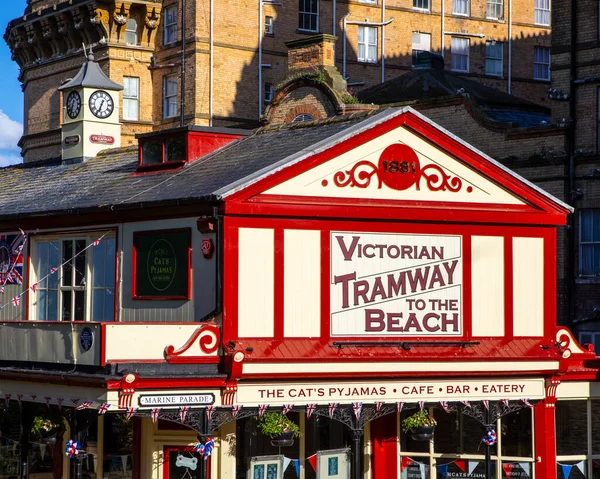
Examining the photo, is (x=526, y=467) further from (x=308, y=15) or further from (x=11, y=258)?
(x=308, y=15)

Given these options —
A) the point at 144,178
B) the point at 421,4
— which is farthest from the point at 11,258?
the point at 421,4

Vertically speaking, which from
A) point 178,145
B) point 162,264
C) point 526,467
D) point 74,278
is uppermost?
point 178,145

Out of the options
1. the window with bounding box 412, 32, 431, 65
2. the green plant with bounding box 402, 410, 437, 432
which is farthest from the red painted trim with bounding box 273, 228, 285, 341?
the window with bounding box 412, 32, 431, 65

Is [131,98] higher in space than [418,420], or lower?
higher

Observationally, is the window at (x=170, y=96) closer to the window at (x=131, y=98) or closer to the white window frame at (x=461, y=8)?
the window at (x=131, y=98)

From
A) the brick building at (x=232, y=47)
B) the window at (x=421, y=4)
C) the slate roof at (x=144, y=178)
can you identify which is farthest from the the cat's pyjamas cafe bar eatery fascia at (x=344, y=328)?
the window at (x=421, y=4)

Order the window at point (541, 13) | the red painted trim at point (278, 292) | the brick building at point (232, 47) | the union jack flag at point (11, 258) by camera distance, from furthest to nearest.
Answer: the window at point (541, 13)
the brick building at point (232, 47)
the union jack flag at point (11, 258)
the red painted trim at point (278, 292)

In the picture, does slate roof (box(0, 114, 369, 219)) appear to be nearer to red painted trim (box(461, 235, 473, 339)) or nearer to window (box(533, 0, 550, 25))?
red painted trim (box(461, 235, 473, 339))

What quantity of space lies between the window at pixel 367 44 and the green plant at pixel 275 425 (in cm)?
4070

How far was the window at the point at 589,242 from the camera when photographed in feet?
135

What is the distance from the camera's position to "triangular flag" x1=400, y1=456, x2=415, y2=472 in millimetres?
28500

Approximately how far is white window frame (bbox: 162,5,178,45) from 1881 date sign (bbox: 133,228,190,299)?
36424mm

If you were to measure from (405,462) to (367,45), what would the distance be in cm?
3896

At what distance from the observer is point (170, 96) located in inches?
2467
